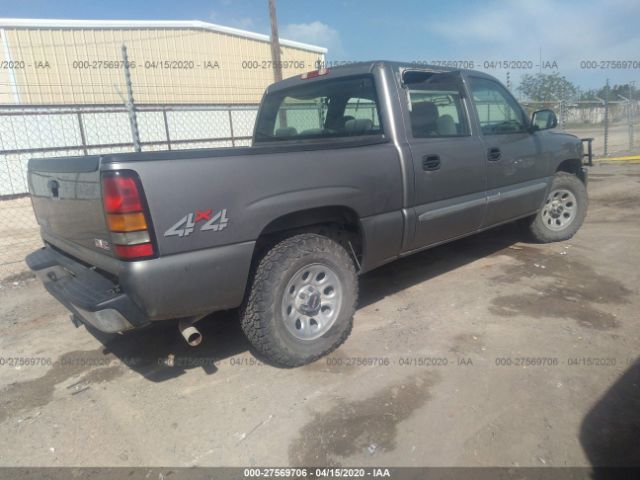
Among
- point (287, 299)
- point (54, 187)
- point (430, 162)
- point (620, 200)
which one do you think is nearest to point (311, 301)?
point (287, 299)

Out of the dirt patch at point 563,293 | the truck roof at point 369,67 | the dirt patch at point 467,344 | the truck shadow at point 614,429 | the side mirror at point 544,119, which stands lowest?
the truck shadow at point 614,429

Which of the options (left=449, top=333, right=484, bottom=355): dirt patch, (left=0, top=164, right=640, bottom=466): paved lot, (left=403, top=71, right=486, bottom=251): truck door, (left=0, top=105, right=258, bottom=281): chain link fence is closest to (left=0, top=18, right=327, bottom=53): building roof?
(left=0, top=105, right=258, bottom=281): chain link fence

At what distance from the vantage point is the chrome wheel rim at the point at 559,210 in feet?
17.3

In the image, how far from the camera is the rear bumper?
2.33 meters

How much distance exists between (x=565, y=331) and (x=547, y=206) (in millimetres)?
2375

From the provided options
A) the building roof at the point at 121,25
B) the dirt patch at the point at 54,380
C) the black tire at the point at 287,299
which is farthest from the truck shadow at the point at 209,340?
the building roof at the point at 121,25

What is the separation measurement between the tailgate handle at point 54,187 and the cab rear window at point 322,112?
194 cm

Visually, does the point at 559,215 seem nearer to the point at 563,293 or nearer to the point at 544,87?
the point at 563,293

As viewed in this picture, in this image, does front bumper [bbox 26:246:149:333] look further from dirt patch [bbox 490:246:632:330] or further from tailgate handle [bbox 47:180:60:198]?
dirt patch [bbox 490:246:632:330]

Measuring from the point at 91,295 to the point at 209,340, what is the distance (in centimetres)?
118

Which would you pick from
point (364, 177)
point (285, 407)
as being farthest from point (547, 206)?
point (285, 407)

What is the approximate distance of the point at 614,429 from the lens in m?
2.31

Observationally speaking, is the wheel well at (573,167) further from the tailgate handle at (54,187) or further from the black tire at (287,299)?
the tailgate handle at (54,187)

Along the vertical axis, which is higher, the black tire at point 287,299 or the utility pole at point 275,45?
the utility pole at point 275,45
